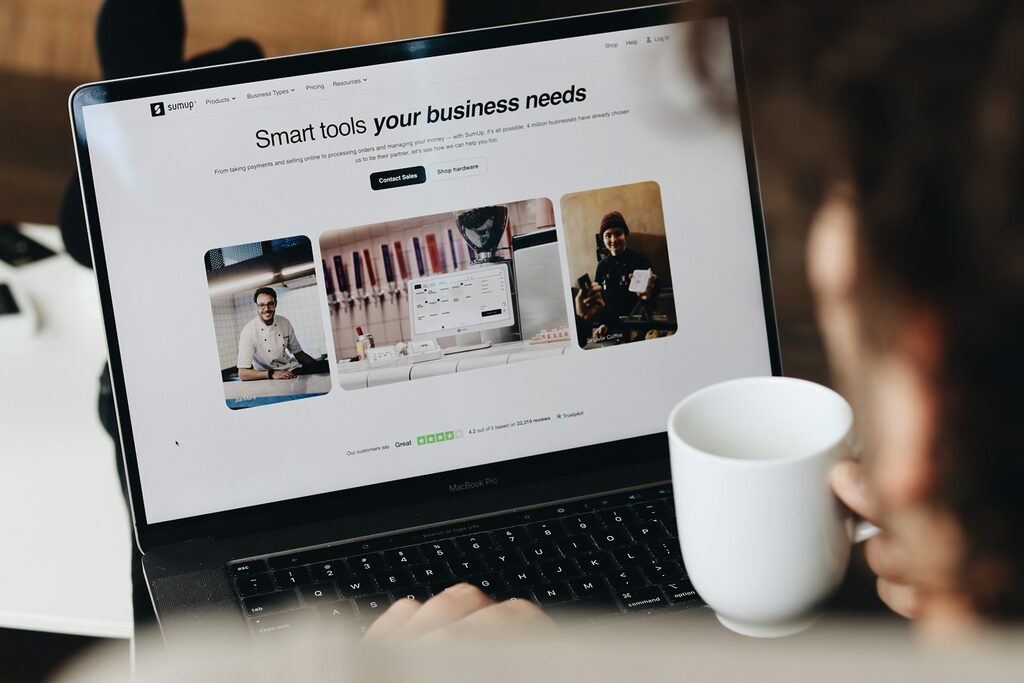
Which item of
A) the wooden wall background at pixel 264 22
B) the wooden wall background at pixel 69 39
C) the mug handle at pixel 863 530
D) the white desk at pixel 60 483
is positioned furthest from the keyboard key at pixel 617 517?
the wooden wall background at pixel 264 22

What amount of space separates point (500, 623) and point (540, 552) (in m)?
0.15

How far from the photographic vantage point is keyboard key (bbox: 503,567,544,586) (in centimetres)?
72

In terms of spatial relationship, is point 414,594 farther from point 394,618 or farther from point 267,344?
point 267,344

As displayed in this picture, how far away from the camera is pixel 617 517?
773 millimetres

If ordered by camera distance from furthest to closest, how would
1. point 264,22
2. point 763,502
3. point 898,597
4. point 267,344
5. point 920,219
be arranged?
1. point 264,22
2. point 267,344
3. point 898,597
4. point 763,502
5. point 920,219

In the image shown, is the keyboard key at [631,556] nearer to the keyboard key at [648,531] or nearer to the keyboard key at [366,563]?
the keyboard key at [648,531]

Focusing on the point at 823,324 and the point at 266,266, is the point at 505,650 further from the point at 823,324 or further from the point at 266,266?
the point at 266,266

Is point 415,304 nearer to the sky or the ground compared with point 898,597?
nearer to the sky

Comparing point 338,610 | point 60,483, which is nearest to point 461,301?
point 338,610

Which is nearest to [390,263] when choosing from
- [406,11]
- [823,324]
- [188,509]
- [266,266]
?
[266,266]

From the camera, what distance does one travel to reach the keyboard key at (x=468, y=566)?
0.73 m

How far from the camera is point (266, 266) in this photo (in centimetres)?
77

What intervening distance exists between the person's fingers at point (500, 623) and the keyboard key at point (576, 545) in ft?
0.41

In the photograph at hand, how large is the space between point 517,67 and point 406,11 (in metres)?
1.58
